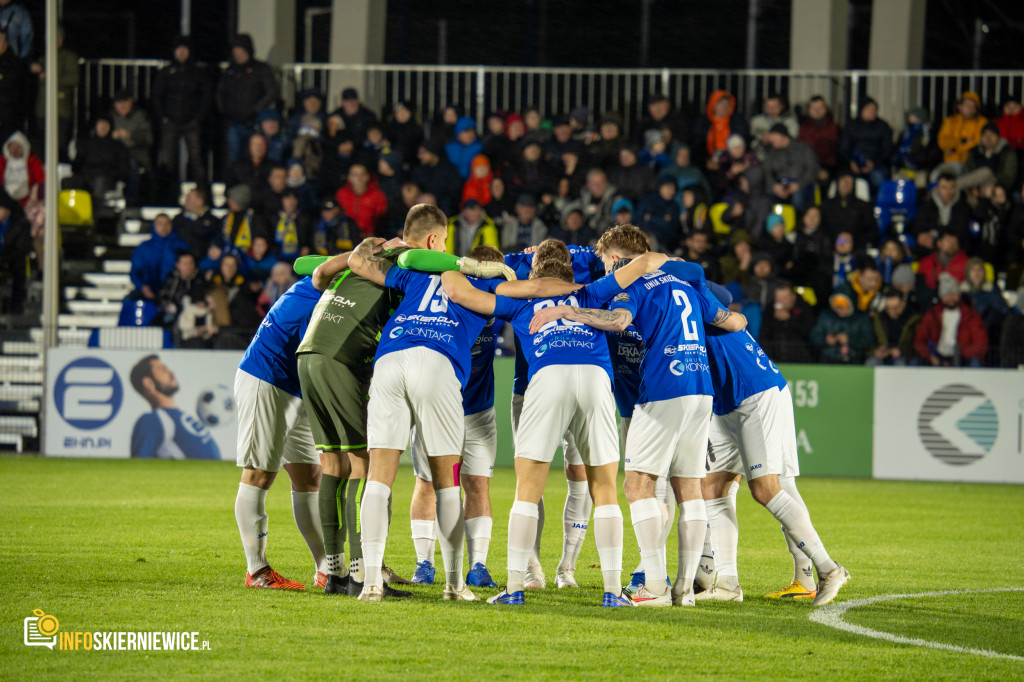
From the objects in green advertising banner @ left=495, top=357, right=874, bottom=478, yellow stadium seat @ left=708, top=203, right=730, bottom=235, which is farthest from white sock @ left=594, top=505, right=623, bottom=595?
yellow stadium seat @ left=708, top=203, right=730, bottom=235

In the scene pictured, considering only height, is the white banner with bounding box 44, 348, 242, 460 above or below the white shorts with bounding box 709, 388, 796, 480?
below

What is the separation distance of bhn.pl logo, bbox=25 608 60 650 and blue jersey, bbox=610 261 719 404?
11.8 ft

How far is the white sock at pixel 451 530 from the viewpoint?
7.48 meters

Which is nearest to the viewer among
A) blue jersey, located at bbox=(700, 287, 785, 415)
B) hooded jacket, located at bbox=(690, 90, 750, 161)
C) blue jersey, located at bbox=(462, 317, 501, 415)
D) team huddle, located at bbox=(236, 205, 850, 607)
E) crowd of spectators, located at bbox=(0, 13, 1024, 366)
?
team huddle, located at bbox=(236, 205, 850, 607)

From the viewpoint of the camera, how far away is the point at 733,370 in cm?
807

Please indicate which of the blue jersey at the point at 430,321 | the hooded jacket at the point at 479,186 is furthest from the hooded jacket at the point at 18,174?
the blue jersey at the point at 430,321

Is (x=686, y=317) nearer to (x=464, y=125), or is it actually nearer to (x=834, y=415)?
(x=834, y=415)

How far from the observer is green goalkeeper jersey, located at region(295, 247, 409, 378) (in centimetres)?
779

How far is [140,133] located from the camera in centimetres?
2172

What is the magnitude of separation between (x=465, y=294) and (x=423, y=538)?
2002mm

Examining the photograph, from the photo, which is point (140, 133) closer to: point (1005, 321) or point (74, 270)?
point (74, 270)

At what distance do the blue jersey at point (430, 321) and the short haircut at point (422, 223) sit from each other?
0.26 meters

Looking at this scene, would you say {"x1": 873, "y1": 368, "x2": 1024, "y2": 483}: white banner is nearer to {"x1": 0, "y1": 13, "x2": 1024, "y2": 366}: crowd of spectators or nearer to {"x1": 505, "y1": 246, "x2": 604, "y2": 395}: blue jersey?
{"x1": 0, "y1": 13, "x2": 1024, "y2": 366}: crowd of spectators

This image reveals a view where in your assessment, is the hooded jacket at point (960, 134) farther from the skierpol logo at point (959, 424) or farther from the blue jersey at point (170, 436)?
the blue jersey at point (170, 436)
